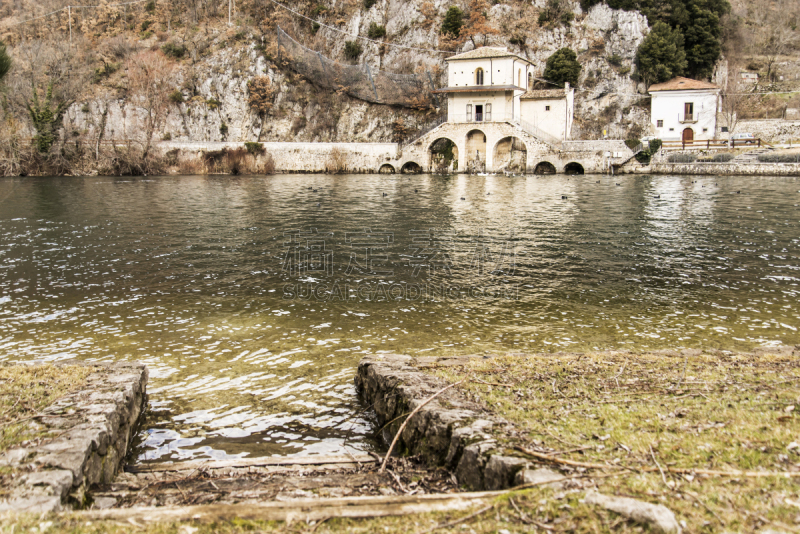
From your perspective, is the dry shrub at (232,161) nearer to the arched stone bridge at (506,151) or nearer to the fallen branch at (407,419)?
the arched stone bridge at (506,151)

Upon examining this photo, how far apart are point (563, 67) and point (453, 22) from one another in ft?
49.6

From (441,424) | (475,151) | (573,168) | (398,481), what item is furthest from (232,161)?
(398,481)

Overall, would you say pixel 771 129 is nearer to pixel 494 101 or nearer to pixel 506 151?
pixel 506 151

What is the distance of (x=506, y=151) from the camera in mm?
63094

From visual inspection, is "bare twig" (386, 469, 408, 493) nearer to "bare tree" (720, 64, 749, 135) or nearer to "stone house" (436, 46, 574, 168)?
"stone house" (436, 46, 574, 168)

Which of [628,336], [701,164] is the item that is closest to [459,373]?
[628,336]

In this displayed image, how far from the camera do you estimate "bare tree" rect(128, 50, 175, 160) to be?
6475 centimetres

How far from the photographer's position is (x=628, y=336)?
10.6 m

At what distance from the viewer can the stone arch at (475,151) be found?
63.2 m

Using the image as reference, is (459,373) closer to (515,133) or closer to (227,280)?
(227,280)

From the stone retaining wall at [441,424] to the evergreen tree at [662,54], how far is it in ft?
229

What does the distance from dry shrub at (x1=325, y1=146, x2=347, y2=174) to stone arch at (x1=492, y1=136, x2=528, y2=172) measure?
17294mm

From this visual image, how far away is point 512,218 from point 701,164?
115 feet

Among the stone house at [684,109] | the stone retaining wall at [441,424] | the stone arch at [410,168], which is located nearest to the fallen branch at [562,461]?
the stone retaining wall at [441,424]
